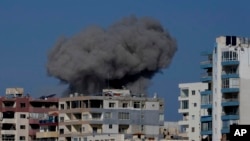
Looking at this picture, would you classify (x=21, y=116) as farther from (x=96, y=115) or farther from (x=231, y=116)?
(x=231, y=116)

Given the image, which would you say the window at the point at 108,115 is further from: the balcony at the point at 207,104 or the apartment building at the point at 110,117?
the balcony at the point at 207,104

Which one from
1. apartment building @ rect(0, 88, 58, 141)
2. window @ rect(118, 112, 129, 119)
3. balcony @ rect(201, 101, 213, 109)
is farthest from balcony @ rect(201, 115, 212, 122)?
apartment building @ rect(0, 88, 58, 141)

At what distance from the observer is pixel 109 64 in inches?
5098

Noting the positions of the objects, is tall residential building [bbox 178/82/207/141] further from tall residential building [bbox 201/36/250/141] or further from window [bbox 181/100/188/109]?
tall residential building [bbox 201/36/250/141]

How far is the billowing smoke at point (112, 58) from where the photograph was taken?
12788 centimetres

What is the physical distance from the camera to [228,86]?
75625 mm

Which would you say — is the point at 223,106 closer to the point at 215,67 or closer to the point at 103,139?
the point at 215,67

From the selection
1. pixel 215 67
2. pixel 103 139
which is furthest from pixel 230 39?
pixel 103 139

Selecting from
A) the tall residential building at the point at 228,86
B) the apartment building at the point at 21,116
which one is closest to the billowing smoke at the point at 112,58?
the apartment building at the point at 21,116

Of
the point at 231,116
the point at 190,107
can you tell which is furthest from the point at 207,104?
the point at 190,107

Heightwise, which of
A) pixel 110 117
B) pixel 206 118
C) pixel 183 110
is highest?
pixel 183 110

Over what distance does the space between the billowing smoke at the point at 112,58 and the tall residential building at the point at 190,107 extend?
2472 cm

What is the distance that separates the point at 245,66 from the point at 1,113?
4474 cm

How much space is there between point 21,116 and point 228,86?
42.1 metres
